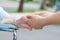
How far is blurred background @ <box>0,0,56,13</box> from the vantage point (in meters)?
4.50

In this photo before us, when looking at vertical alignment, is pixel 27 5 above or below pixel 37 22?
below

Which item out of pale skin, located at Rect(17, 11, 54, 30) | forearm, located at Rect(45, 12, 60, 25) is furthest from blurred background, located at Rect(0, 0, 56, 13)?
forearm, located at Rect(45, 12, 60, 25)

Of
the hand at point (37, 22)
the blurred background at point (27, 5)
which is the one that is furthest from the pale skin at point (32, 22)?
the blurred background at point (27, 5)

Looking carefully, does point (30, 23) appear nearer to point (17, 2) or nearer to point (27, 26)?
point (27, 26)

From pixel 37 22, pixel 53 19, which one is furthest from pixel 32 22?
pixel 53 19

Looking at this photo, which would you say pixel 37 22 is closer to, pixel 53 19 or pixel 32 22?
pixel 32 22

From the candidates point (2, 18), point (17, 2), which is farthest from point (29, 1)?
point (2, 18)

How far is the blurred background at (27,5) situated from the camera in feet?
14.8

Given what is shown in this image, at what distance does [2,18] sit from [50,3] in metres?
3.17

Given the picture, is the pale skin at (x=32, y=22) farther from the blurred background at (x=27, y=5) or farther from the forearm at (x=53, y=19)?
the blurred background at (x=27, y=5)

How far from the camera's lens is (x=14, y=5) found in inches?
179

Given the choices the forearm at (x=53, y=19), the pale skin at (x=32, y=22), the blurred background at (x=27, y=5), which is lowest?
the blurred background at (x=27, y=5)

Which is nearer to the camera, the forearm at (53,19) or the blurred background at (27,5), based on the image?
the forearm at (53,19)

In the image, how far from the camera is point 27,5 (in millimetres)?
4695
